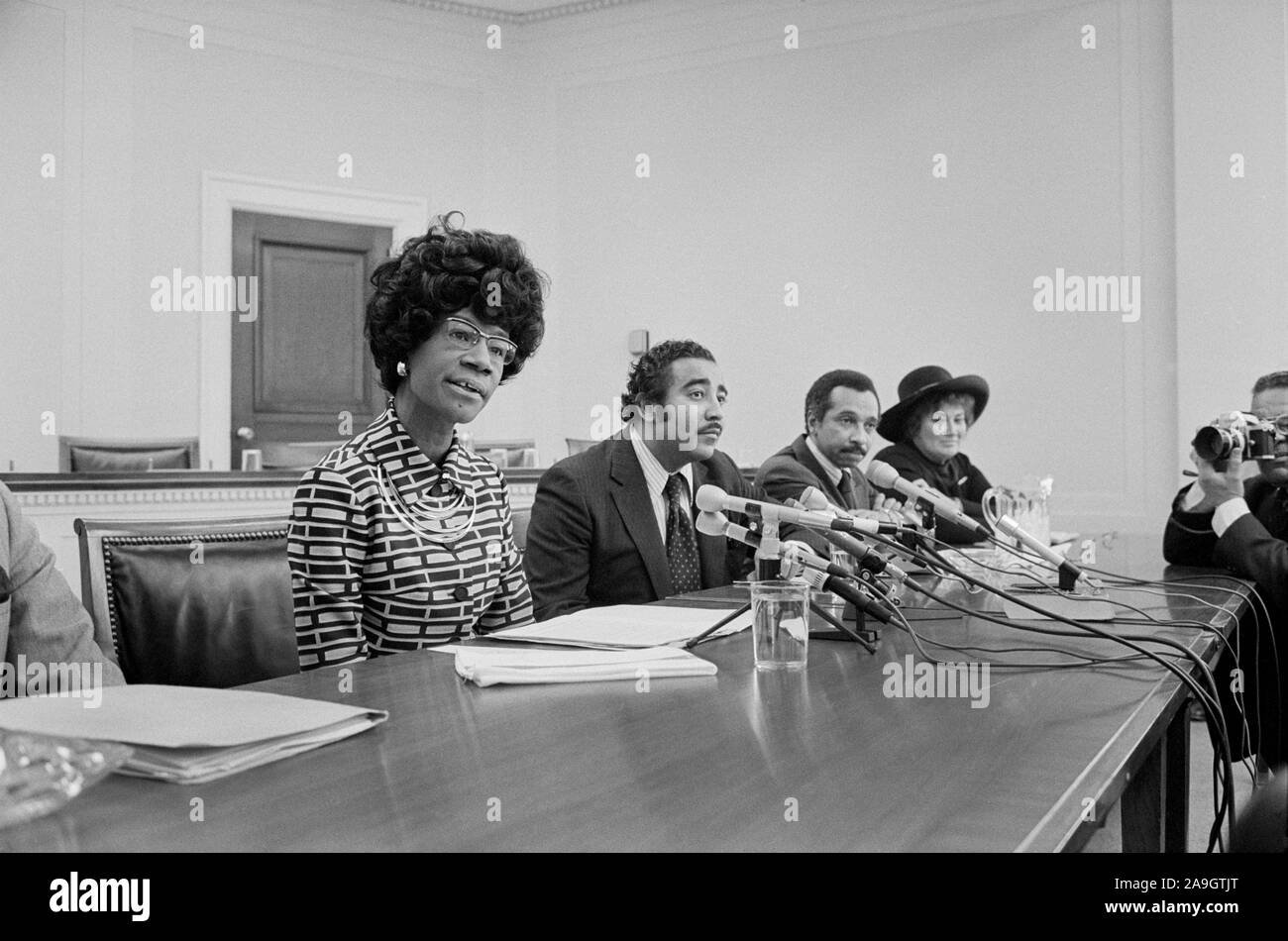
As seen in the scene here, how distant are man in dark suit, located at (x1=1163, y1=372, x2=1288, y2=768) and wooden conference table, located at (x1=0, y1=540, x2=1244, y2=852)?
1116 mm

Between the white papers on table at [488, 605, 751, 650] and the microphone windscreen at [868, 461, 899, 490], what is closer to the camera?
the white papers on table at [488, 605, 751, 650]

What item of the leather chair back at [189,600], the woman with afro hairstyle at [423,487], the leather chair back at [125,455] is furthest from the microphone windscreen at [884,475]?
the leather chair back at [125,455]

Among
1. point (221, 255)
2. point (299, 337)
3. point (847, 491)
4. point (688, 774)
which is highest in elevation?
point (221, 255)

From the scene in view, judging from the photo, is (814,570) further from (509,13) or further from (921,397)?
(509,13)

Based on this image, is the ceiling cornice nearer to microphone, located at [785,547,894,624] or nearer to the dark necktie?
the dark necktie

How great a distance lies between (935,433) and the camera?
3.98 m

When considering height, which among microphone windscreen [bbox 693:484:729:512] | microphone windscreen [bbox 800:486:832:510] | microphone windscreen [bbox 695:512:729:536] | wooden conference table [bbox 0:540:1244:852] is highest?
microphone windscreen [bbox 693:484:729:512]

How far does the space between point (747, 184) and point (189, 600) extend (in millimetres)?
5353

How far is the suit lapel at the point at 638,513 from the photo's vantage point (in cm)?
235

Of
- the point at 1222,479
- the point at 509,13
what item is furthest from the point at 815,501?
the point at 509,13

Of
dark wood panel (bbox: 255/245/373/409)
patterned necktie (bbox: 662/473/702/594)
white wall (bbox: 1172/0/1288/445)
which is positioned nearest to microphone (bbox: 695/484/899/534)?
patterned necktie (bbox: 662/473/702/594)

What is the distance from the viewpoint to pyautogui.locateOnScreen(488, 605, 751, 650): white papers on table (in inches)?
56.7

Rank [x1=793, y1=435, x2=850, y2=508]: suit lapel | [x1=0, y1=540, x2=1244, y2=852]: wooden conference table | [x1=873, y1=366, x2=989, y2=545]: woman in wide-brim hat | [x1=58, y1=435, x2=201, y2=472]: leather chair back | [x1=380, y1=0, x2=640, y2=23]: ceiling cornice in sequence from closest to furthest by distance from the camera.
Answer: [x1=0, y1=540, x2=1244, y2=852]: wooden conference table → [x1=793, y1=435, x2=850, y2=508]: suit lapel → [x1=873, y1=366, x2=989, y2=545]: woman in wide-brim hat → [x1=58, y1=435, x2=201, y2=472]: leather chair back → [x1=380, y1=0, x2=640, y2=23]: ceiling cornice
